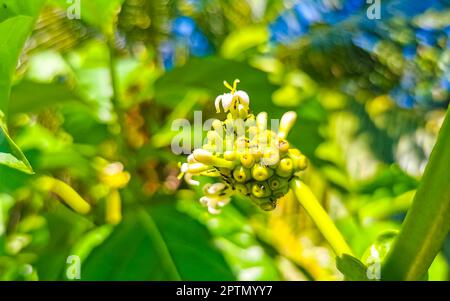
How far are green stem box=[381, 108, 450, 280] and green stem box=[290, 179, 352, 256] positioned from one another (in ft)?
0.12

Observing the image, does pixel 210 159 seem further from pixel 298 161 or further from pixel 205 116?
pixel 205 116

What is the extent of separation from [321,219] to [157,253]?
1.28 ft

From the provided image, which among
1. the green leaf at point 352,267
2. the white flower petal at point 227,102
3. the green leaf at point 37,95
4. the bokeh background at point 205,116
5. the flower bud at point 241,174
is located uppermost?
the white flower petal at point 227,102

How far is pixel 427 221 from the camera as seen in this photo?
0.39 metres

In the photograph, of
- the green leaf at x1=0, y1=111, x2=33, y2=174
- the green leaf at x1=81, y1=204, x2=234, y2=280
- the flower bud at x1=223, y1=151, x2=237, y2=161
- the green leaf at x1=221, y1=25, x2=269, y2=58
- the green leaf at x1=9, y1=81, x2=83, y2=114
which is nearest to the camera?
the green leaf at x1=0, y1=111, x2=33, y2=174

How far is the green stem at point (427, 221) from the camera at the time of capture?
1.25 feet

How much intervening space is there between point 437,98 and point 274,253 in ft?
3.92

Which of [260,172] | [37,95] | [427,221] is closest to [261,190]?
[260,172]

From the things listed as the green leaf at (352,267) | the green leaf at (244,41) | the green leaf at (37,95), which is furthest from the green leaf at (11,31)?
the green leaf at (244,41)

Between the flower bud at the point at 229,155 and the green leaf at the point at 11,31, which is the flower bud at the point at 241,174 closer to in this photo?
the flower bud at the point at 229,155

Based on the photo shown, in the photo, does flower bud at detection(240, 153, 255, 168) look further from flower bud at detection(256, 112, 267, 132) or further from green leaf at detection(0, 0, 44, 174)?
green leaf at detection(0, 0, 44, 174)

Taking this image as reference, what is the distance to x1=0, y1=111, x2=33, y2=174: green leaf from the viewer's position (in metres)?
0.37

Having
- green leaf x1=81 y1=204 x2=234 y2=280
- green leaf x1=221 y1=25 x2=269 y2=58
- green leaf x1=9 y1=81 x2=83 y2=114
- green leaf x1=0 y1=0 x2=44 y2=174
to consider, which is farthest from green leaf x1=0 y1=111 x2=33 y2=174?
green leaf x1=221 y1=25 x2=269 y2=58
